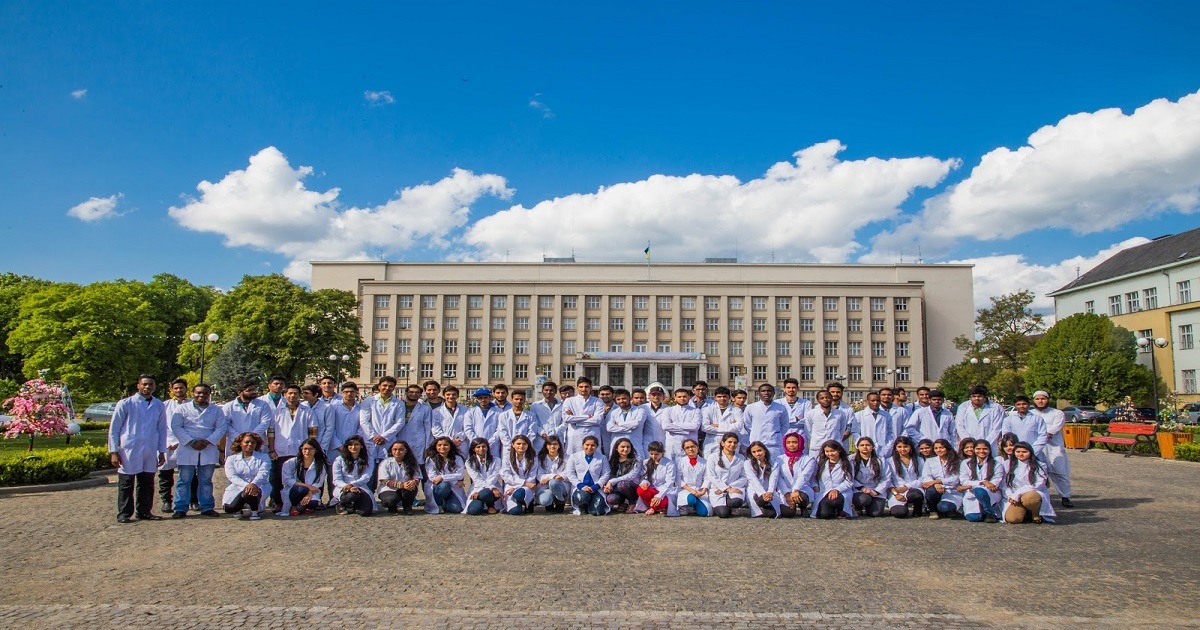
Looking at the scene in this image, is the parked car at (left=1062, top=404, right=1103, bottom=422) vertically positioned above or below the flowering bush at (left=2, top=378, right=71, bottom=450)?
below

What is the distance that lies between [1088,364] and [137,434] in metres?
48.4

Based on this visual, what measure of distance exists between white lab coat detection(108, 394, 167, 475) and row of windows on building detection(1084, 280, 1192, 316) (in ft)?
180

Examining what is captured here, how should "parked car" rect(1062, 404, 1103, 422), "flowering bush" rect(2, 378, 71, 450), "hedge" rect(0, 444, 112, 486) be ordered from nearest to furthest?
"hedge" rect(0, 444, 112, 486) < "flowering bush" rect(2, 378, 71, 450) < "parked car" rect(1062, 404, 1103, 422)

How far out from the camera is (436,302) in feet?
258

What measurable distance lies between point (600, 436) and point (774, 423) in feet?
9.40

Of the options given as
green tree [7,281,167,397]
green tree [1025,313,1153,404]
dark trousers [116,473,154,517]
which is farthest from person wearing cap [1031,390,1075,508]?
green tree [7,281,167,397]

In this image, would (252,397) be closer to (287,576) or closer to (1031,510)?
(287,576)

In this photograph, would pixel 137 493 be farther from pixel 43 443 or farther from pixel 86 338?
pixel 86 338

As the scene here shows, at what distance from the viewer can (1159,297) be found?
170 ft

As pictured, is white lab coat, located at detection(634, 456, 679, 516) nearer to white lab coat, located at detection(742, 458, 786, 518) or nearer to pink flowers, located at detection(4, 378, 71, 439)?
white lab coat, located at detection(742, 458, 786, 518)

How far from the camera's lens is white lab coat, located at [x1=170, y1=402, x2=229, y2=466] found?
A: 10.3 meters

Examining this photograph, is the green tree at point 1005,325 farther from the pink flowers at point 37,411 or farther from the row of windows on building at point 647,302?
the pink flowers at point 37,411

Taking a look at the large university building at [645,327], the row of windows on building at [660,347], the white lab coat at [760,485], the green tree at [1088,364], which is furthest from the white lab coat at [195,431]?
the row of windows on building at [660,347]

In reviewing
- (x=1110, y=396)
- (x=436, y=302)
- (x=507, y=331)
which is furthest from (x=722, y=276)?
(x=1110, y=396)
